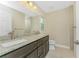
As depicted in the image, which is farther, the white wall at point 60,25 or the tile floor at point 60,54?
the white wall at point 60,25

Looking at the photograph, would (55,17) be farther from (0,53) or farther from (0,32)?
(0,53)

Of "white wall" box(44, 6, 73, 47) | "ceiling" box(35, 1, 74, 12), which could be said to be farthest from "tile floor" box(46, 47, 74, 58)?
"ceiling" box(35, 1, 74, 12)

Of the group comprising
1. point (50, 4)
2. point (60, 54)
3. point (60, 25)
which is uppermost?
point (50, 4)

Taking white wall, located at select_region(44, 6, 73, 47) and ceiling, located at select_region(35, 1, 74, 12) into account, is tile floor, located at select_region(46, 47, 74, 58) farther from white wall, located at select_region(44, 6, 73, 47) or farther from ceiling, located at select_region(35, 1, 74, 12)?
ceiling, located at select_region(35, 1, 74, 12)

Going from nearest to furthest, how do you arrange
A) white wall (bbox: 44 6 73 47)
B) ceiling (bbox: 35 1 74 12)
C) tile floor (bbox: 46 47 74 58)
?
tile floor (bbox: 46 47 74 58)
ceiling (bbox: 35 1 74 12)
white wall (bbox: 44 6 73 47)

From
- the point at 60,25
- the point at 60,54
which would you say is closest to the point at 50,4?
the point at 60,25

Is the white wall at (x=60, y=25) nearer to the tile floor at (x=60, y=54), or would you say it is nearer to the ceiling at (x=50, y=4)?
the ceiling at (x=50, y=4)

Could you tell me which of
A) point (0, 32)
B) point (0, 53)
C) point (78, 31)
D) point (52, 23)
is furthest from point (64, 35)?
point (0, 53)

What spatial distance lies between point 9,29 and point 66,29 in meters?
4.09

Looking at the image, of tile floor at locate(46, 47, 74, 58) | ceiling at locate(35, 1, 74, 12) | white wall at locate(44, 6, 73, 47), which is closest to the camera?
tile floor at locate(46, 47, 74, 58)

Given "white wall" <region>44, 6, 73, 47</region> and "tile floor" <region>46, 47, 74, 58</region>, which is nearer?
"tile floor" <region>46, 47, 74, 58</region>

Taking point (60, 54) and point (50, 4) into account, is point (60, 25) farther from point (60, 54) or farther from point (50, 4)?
point (60, 54)

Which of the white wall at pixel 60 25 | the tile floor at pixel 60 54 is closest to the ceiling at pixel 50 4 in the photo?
the white wall at pixel 60 25

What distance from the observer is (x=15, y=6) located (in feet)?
8.04
